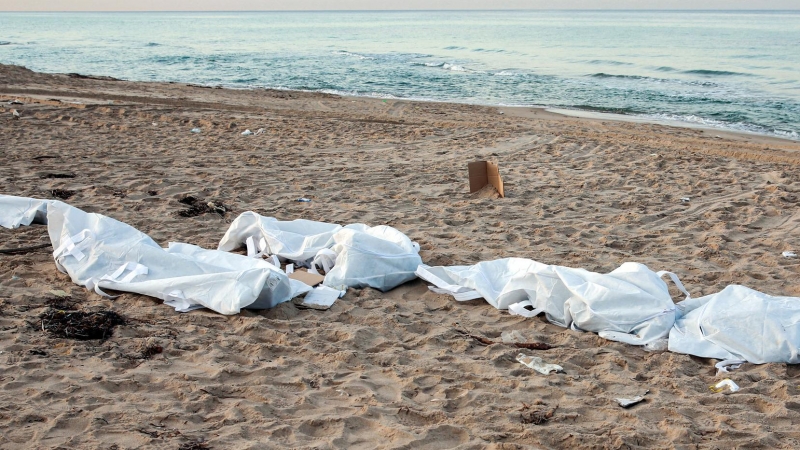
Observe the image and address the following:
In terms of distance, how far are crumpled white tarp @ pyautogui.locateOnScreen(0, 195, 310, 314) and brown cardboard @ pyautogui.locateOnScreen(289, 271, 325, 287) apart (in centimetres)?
12

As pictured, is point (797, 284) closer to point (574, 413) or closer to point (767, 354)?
point (767, 354)

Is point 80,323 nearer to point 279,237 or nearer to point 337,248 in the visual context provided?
point 279,237

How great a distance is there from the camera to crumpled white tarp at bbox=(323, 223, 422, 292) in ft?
13.7

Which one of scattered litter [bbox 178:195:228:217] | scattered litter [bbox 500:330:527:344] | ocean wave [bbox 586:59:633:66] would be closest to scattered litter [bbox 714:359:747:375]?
scattered litter [bbox 500:330:527:344]

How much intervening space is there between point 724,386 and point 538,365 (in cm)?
88

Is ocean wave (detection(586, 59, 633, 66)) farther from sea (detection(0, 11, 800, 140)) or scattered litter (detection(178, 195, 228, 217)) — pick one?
scattered litter (detection(178, 195, 228, 217))

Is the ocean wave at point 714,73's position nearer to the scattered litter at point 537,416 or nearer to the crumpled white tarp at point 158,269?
the crumpled white tarp at point 158,269

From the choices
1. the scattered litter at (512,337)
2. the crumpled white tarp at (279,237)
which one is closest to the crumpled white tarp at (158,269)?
the crumpled white tarp at (279,237)

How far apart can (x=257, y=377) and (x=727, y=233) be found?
14.2 feet

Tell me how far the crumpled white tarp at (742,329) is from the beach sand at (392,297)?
0.09 metres

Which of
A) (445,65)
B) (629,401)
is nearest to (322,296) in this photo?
(629,401)

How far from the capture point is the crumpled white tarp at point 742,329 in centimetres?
326

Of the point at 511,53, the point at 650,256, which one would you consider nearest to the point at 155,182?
the point at 650,256

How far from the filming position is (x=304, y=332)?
350 centimetres
